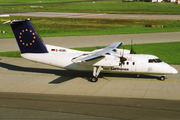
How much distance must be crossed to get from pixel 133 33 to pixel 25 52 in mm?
32215

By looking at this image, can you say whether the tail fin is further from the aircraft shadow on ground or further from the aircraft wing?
the aircraft wing

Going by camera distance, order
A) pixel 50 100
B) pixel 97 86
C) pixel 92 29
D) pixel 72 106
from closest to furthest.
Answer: pixel 72 106 → pixel 50 100 → pixel 97 86 → pixel 92 29

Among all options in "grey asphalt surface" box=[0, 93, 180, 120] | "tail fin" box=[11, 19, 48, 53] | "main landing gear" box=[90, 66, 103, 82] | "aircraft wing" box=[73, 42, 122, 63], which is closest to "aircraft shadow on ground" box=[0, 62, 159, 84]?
"main landing gear" box=[90, 66, 103, 82]

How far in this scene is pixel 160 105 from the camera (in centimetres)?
1811

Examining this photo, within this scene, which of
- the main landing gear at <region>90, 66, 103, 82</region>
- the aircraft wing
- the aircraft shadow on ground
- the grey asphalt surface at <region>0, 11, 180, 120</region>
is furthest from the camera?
the aircraft shadow on ground

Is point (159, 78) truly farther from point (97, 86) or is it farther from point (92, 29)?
point (92, 29)

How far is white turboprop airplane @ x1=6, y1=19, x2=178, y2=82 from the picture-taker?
23.8 metres

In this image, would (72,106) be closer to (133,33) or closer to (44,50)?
(44,50)

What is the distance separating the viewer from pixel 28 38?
2545 centimetres

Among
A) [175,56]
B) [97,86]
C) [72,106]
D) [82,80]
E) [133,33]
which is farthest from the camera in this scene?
[133,33]

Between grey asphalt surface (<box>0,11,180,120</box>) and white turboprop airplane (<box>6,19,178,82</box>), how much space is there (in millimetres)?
1184

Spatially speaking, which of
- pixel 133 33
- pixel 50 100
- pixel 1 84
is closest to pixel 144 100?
pixel 50 100

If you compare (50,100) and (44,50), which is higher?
(44,50)

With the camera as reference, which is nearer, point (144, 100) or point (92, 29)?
point (144, 100)
